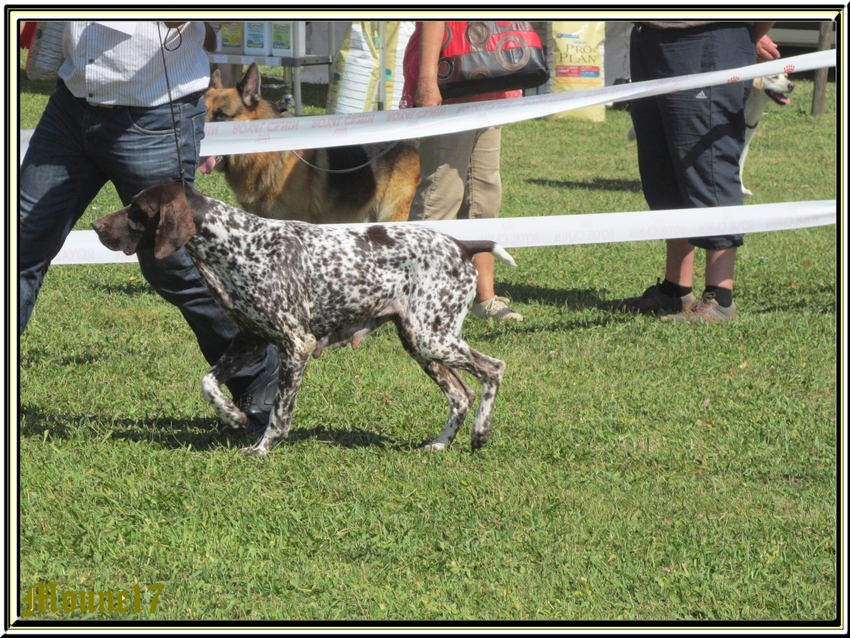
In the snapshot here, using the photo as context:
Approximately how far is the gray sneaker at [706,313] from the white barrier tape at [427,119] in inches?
57.1

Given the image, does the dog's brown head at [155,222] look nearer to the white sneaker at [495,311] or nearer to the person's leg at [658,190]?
the white sneaker at [495,311]

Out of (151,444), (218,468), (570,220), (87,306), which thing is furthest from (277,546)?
(87,306)

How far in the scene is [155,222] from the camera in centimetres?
423

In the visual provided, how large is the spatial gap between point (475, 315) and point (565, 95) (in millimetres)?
1542

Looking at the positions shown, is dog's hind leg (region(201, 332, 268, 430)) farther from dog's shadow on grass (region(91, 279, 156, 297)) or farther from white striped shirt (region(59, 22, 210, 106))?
dog's shadow on grass (region(91, 279, 156, 297))

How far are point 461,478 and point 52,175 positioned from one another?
207cm

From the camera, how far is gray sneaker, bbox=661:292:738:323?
7055 millimetres

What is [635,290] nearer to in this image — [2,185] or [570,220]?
[570,220]

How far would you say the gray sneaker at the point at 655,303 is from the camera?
289 inches

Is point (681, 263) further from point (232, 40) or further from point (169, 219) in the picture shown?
point (232, 40)

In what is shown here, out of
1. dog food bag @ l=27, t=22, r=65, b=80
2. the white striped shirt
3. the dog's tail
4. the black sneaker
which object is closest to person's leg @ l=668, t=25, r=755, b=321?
the dog's tail

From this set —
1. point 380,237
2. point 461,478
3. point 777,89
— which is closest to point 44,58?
point 777,89

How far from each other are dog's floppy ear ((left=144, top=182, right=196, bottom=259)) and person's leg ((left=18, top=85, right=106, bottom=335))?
42cm

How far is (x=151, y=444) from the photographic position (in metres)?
4.70
